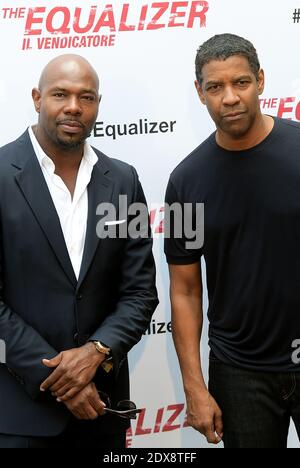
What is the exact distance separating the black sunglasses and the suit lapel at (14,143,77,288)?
1.24 ft

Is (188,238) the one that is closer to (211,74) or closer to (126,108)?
(211,74)

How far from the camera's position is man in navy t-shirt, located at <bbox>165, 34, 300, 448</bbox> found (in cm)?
219

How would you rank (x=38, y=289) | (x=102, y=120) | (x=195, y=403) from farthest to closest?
1. (x=102, y=120)
2. (x=195, y=403)
3. (x=38, y=289)

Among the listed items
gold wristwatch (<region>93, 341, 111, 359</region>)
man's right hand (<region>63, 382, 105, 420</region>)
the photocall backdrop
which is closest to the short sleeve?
gold wristwatch (<region>93, 341, 111, 359</region>)

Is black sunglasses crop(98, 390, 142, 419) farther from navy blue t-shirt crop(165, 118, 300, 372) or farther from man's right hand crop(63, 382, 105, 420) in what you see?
navy blue t-shirt crop(165, 118, 300, 372)

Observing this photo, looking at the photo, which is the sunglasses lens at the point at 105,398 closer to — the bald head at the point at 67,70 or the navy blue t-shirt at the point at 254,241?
the navy blue t-shirt at the point at 254,241

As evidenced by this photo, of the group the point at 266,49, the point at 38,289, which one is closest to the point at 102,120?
the point at 266,49

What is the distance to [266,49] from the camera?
300 centimetres

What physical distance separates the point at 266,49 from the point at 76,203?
4.12 feet

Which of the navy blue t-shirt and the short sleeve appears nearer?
the navy blue t-shirt

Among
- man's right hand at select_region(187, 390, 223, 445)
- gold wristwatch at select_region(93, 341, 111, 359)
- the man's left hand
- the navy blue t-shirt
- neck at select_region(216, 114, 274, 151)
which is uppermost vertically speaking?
neck at select_region(216, 114, 274, 151)

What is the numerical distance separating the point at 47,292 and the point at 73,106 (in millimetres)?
581

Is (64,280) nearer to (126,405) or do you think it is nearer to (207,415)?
(126,405)

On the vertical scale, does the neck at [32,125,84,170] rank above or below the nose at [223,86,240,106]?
below
